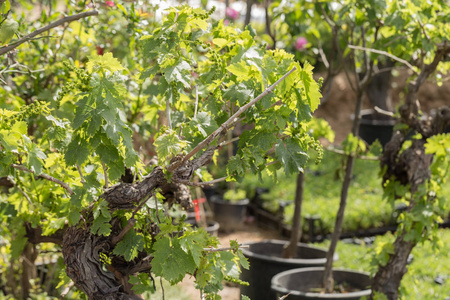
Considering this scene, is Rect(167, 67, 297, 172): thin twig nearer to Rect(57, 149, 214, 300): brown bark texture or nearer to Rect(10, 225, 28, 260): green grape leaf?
Rect(57, 149, 214, 300): brown bark texture

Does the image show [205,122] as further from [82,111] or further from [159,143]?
[82,111]

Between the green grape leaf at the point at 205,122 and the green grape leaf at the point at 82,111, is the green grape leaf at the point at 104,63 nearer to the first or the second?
the green grape leaf at the point at 82,111

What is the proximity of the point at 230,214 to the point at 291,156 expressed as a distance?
19.0 ft

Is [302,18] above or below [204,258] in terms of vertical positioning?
above

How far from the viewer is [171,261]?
165 cm

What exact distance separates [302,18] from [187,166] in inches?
105

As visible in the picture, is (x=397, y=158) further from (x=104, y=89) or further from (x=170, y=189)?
(x=104, y=89)

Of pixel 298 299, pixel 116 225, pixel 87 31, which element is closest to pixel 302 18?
pixel 87 31

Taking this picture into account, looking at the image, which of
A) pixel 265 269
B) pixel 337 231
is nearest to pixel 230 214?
pixel 265 269

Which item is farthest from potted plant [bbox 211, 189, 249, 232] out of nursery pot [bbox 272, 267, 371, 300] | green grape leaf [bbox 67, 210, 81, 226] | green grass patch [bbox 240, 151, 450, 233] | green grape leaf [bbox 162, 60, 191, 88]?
green grape leaf [bbox 162, 60, 191, 88]

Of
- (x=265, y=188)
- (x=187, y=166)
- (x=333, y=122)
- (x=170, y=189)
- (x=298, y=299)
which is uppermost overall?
(x=187, y=166)

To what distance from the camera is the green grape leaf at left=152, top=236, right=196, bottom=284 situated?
1.62m

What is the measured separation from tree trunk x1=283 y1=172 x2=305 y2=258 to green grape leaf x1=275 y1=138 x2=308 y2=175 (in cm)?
238

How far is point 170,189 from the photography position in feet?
7.50
